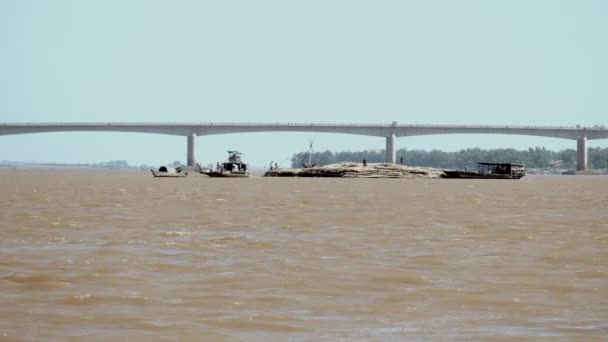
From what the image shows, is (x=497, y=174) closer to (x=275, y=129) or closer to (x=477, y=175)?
(x=477, y=175)

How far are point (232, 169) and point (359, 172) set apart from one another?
17.5 metres

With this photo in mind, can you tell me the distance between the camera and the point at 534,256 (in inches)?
632

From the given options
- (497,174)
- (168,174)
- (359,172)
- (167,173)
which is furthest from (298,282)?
(497,174)

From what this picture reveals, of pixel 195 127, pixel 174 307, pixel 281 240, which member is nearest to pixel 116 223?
pixel 281 240

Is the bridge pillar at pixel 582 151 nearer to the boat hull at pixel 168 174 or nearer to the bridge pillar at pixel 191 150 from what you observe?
the bridge pillar at pixel 191 150

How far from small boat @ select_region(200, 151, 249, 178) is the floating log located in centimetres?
1164

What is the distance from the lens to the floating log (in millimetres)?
111125

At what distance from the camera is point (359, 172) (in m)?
111

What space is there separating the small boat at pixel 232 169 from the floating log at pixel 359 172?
11.6 m

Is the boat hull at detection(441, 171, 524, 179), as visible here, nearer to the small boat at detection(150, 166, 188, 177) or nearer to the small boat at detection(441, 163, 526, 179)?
the small boat at detection(441, 163, 526, 179)

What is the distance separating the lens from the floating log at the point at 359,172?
11112 centimetres

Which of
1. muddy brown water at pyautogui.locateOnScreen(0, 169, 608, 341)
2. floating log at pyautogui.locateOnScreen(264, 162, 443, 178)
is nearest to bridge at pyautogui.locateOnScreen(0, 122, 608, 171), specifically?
floating log at pyautogui.locateOnScreen(264, 162, 443, 178)

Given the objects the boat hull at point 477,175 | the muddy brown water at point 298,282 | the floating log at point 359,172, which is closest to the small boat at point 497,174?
the boat hull at point 477,175

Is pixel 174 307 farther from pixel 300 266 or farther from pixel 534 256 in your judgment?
pixel 534 256
